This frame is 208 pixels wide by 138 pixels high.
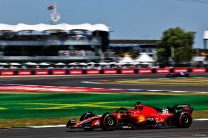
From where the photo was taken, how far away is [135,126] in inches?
513

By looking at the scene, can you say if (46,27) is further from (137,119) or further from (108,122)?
(108,122)

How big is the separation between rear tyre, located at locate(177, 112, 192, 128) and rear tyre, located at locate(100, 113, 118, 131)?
178cm

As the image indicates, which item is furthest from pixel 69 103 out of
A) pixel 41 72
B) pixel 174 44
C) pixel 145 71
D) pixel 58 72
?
pixel 174 44

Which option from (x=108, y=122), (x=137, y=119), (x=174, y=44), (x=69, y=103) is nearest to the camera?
(x=108, y=122)

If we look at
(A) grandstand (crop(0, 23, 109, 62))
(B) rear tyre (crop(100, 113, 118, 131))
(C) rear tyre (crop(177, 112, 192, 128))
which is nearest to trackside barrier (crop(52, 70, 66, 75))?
(A) grandstand (crop(0, 23, 109, 62))

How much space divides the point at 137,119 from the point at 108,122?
2.84ft

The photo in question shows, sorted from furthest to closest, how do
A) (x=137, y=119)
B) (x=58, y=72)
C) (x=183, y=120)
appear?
(x=58, y=72)
(x=183, y=120)
(x=137, y=119)

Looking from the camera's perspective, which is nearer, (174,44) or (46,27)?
(46,27)

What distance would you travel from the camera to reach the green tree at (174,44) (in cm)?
10156

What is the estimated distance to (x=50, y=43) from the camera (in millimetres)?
83312

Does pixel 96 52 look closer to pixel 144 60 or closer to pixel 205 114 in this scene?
pixel 144 60

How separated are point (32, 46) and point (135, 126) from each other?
71485 millimetres

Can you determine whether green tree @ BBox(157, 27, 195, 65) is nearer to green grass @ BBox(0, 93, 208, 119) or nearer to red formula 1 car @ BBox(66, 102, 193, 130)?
green grass @ BBox(0, 93, 208, 119)

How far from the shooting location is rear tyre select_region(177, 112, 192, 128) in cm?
1316
